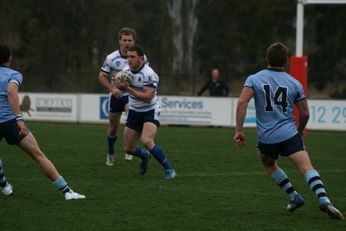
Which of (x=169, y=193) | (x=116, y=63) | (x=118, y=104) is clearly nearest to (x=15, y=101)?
(x=169, y=193)

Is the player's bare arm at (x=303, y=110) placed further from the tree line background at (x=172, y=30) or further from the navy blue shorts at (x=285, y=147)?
the tree line background at (x=172, y=30)

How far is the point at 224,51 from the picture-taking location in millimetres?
51469

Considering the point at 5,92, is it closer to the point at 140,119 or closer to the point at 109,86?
the point at 140,119

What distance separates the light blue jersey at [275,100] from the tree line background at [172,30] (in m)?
35.1

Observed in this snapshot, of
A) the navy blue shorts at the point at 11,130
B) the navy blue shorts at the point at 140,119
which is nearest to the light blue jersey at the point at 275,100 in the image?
the navy blue shorts at the point at 11,130

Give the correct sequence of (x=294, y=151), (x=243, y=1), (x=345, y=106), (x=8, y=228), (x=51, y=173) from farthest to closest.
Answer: (x=243, y=1) → (x=345, y=106) → (x=51, y=173) → (x=294, y=151) → (x=8, y=228)

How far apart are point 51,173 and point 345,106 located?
1582 centimetres

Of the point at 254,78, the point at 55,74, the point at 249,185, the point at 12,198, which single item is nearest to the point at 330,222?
the point at 254,78

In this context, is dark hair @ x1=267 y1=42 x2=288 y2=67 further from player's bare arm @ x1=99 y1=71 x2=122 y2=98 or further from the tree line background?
the tree line background

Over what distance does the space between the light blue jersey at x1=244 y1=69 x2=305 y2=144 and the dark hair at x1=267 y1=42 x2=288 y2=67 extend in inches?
3.2

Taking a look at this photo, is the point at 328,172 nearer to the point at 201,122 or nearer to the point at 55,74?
the point at 201,122

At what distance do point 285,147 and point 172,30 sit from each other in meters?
42.5

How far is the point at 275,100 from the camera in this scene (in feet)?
28.1

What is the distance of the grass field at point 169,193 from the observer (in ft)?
27.1
